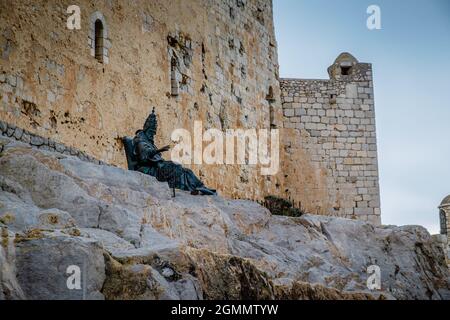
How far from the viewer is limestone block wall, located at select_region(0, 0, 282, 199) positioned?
50.1 ft

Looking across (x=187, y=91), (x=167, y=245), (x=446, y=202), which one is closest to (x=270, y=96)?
(x=187, y=91)

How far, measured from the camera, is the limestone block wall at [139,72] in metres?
15.3

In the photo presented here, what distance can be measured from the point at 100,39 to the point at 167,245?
8.25m

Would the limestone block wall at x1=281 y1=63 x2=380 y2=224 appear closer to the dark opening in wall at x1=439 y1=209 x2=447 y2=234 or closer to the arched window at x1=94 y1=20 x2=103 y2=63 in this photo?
the arched window at x1=94 y1=20 x2=103 y2=63

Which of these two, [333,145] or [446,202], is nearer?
[333,145]

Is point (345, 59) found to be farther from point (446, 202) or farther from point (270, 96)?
point (446, 202)

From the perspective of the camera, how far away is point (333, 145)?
81.5 feet

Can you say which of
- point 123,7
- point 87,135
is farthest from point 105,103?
point 123,7
